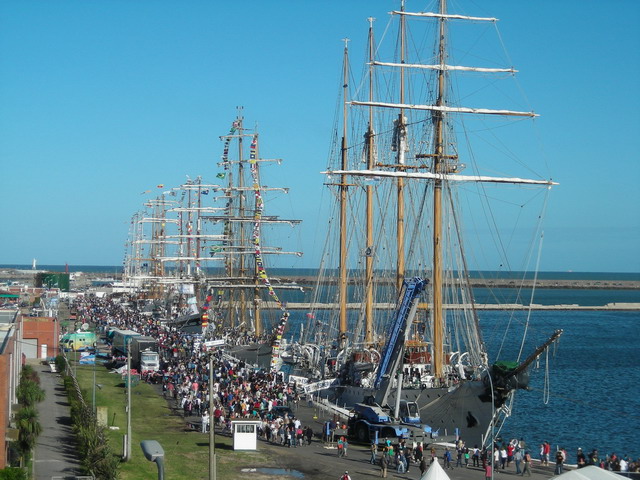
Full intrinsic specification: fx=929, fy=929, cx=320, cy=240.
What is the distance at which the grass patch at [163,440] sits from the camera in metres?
31.9

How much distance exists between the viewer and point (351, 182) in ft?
216

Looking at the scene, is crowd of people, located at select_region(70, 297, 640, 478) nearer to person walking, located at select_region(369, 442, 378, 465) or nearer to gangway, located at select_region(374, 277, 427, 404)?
person walking, located at select_region(369, 442, 378, 465)

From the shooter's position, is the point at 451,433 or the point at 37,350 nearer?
the point at 451,433

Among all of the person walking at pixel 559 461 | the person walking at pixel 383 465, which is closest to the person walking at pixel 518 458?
the person walking at pixel 559 461

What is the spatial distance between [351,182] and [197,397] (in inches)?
1013

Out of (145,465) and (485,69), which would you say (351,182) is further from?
(145,465)

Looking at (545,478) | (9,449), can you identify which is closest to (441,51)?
(545,478)

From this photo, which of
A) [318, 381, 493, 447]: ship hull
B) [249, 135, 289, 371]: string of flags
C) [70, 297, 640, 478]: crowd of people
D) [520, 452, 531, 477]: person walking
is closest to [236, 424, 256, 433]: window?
[70, 297, 640, 478]: crowd of people

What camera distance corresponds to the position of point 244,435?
35656mm

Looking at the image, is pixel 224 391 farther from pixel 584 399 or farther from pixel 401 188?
pixel 584 399

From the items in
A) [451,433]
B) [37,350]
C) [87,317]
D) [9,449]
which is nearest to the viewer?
[9,449]

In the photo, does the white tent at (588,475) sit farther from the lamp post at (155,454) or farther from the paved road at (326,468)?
the paved road at (326,468)

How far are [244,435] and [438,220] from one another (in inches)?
720

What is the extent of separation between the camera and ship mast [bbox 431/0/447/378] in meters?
45.9
